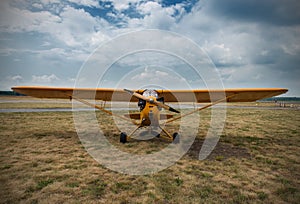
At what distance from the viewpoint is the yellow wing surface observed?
274 inches

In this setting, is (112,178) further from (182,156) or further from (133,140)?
(133,140)

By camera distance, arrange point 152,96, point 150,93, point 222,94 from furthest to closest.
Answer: point 222,94 → point 150,93 → point 152,96

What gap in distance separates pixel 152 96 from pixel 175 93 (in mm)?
1721

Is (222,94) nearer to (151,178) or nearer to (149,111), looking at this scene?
(149,111)

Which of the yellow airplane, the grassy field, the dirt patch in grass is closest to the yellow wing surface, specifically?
the yellow airplane

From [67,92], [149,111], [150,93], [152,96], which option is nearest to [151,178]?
[149,111]

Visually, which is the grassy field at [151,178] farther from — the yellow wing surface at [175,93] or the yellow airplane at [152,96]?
the yellow wing surface at [175,93]

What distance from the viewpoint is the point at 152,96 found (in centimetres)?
706

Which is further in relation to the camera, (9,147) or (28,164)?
(9,147)

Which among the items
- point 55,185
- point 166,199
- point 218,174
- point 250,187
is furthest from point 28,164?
point 250,187

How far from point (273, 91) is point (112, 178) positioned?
6732mm

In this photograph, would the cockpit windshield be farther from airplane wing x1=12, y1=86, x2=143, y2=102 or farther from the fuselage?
airplane wing x1=12, y1=86, x2=143, y2=102

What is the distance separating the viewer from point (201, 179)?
3.99m

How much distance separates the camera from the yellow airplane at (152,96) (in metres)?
6.87
